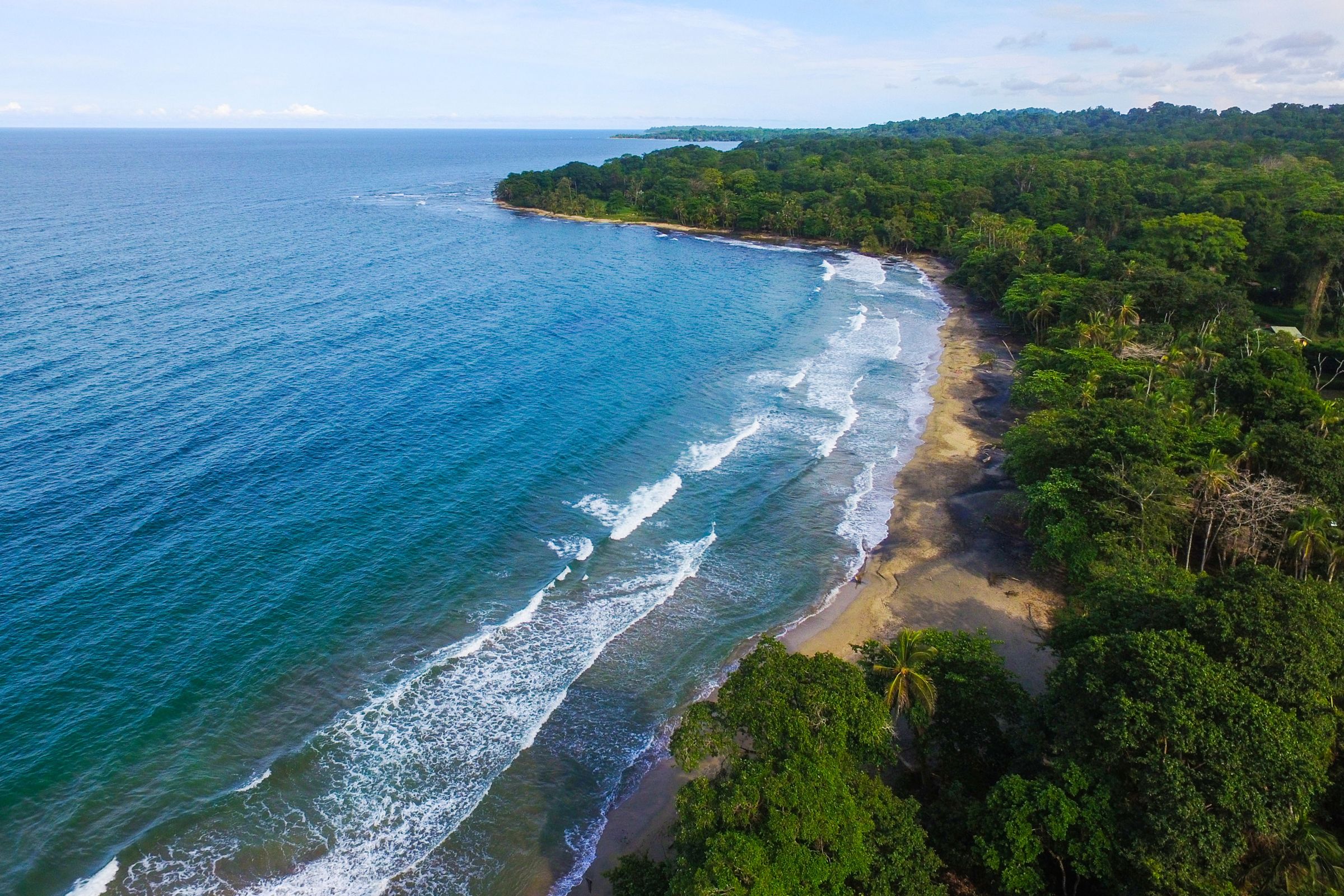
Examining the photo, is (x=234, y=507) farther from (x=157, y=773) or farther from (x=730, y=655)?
(x=730, y=655)

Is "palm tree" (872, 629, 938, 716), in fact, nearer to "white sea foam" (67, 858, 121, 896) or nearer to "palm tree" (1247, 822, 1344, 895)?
"palm tree" (1247, 822, 1344, 895)

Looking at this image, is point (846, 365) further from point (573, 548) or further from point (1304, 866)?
point (1304, 866)

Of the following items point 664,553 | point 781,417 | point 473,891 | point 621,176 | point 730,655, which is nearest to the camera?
point 473,891

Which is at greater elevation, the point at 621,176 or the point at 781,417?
the point at 621,176

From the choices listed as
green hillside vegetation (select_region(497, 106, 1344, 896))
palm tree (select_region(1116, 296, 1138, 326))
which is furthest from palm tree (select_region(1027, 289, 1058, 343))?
green hillside vegetation (select_region(497, 106, 1344, 896))

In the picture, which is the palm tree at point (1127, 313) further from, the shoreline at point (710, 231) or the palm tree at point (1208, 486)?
the shoreline at point (710, 231)

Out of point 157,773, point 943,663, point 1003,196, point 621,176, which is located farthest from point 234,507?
point 621,176
